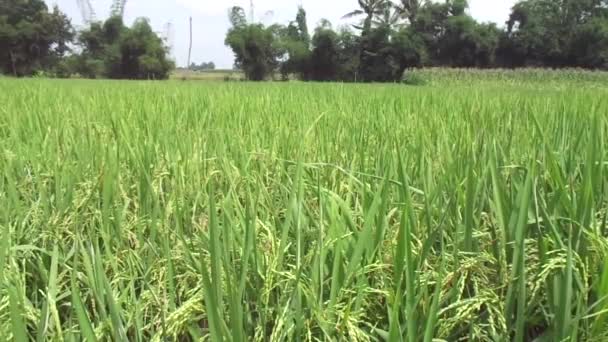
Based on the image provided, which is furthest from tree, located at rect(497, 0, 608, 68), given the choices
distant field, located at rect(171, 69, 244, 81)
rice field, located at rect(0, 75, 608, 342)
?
rice field, located at rect(0, 75, 608, 342)

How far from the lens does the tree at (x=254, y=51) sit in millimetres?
27641

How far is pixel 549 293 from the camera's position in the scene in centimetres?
60

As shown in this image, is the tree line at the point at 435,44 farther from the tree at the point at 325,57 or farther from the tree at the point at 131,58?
the tree at the point at 131,58

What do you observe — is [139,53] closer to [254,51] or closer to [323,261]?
[254,51]

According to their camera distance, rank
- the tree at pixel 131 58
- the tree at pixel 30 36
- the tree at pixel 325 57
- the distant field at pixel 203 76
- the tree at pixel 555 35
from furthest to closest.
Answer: the tree at pixel 30 36, the tree at pixel 325 57, the tree at pixel 131 58, the tree at pixel 555 35, the distant field at pixel 203 76

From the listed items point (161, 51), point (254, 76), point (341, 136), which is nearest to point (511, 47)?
point (254, 76)

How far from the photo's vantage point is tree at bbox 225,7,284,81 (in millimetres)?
27641

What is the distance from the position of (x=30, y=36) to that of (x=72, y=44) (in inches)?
138

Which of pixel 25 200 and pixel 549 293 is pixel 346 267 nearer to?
pixel 549 293

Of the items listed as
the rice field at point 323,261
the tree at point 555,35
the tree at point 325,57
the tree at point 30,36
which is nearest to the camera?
the rice field at point 323,261

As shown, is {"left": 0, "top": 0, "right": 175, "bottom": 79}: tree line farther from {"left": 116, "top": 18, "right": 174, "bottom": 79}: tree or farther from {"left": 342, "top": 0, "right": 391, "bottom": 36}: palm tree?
{"left": 342, "top": 0, "right": 391, "bottom": 36}: palm tree

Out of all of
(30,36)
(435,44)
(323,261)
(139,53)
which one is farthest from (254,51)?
(323,261)

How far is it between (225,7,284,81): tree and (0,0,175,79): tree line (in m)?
3.74

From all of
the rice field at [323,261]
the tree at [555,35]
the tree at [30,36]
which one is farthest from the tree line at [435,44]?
the rice field at [323,261]
